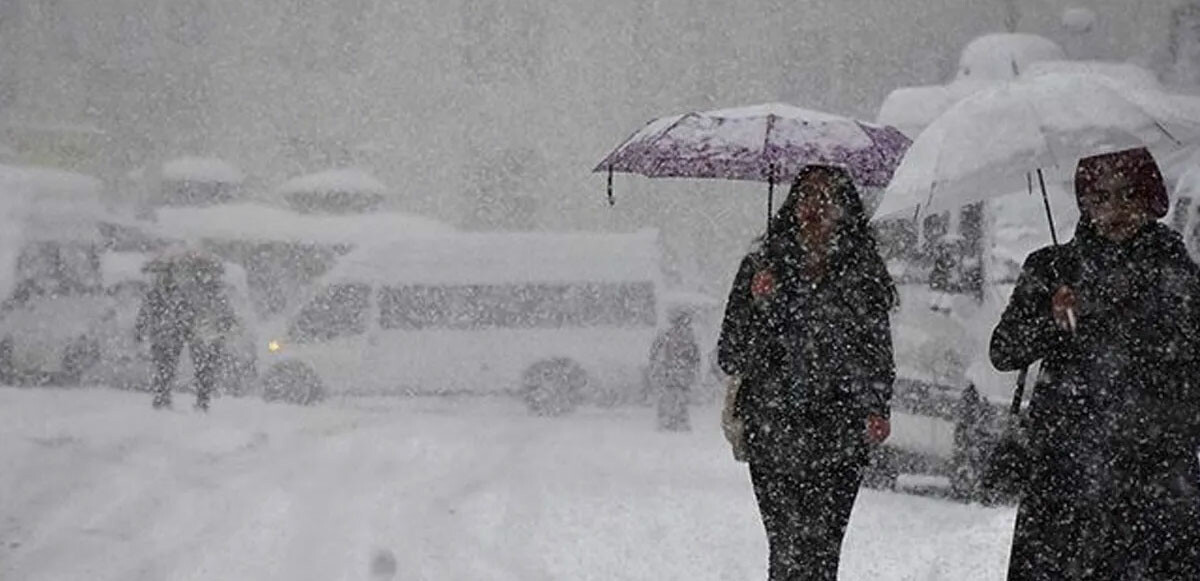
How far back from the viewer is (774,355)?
16.9 feet

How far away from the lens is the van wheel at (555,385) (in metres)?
Answer: 16.5

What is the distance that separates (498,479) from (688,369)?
481 cm

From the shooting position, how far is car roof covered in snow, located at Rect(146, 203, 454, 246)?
28969mm

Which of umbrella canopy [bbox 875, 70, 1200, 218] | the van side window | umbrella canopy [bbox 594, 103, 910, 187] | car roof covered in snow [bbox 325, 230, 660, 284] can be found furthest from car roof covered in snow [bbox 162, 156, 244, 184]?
umbrella canopy [bbox 875, 70, 1200, 218]

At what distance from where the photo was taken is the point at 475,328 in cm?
1670

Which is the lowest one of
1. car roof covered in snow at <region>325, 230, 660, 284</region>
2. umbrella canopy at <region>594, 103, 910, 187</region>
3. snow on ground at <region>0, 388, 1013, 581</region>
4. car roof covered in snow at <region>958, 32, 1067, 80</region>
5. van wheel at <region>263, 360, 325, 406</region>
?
van wheel at <region>263, 360, 325, 406</region>

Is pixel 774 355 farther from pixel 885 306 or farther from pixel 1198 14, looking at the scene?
pixel 1198 14

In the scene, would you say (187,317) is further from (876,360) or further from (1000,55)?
(876,360)

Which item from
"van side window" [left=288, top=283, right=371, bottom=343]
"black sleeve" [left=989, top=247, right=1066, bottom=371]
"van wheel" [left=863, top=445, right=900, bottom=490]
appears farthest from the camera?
"van side window" [left=288, top=283, right=371, bottom=343]

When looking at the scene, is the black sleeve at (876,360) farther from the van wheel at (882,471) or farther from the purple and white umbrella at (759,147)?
the van wheel at (882,471)

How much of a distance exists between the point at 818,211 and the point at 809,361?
0.48 m

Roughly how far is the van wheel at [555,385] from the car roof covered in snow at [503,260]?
0.97 m

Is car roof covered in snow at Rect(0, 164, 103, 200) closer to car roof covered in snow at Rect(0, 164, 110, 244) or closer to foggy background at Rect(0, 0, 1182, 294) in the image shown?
car roof covered in snow at Rect(0, 164, 110, 244)

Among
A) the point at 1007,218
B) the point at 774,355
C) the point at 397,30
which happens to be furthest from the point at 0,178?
the point at 397,30
